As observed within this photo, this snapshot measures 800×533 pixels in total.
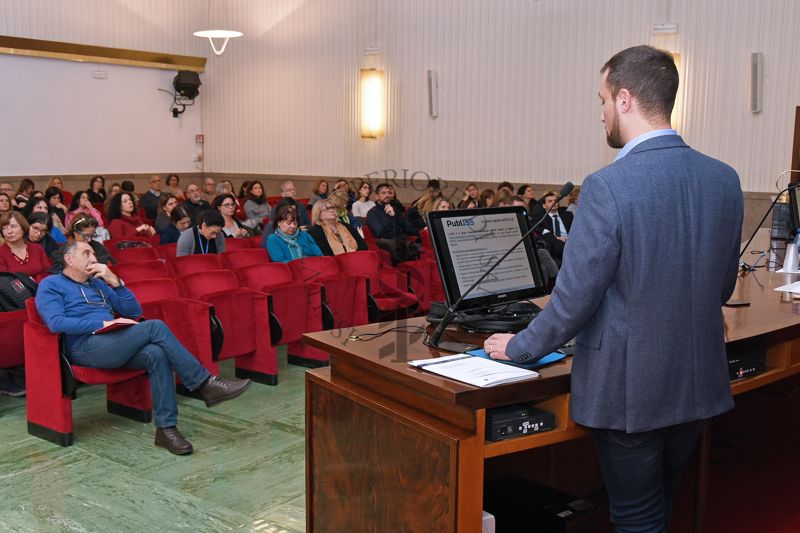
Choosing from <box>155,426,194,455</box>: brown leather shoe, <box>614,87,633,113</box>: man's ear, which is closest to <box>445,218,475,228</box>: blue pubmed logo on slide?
<box>614,87,633,113</box>: man's ear

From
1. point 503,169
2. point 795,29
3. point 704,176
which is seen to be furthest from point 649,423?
point 503,169

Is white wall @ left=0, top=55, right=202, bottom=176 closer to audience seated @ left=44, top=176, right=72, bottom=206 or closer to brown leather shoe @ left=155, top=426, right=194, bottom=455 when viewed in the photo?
audience seated @ left=44, top=176, right=72, bottom=206

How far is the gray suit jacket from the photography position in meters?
1.94

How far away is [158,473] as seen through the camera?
13.2 feet

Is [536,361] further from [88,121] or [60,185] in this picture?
[88,121]

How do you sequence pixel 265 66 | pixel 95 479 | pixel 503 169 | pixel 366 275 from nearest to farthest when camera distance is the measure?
pixel 95 479
pixel 366 275
pixel 503 169
pixel 265 66

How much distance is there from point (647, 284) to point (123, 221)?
7769mm

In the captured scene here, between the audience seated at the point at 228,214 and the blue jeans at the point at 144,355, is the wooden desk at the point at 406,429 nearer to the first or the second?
the blue jeans at the point at 144,355

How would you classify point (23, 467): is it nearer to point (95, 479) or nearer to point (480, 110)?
point (95, 479)

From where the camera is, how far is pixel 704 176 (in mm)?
2016

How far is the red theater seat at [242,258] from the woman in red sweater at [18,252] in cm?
129

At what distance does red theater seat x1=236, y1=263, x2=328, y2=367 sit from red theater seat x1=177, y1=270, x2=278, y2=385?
0.13 metres

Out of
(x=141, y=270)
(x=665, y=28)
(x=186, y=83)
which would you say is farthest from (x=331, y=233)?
(x=186, y=83)

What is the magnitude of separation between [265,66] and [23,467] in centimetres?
1253
